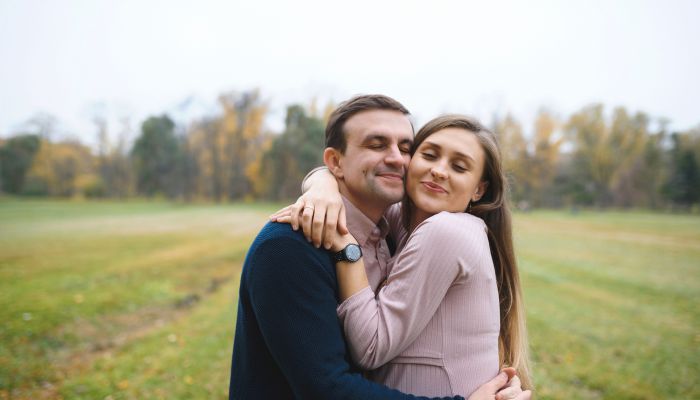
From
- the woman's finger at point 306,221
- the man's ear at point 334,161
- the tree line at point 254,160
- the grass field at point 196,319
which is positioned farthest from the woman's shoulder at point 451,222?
the tree line at point 254,160

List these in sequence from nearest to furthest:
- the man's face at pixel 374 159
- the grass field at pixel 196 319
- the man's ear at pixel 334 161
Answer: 1. the man's face at pixel 374 159
2. the man's ear at pixel 334 161
3. the grass field at pixel 196 319

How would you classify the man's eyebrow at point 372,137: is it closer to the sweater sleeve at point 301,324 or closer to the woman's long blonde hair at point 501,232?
the woman's long blonde hair at point 501,232

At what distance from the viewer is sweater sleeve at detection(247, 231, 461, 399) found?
1.74 m

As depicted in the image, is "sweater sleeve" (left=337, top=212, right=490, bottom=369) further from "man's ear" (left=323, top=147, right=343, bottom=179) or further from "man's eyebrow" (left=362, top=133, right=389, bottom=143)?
"man's ear" (left=323, top=147, right=343, bottom=179)

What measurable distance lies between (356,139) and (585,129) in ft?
195

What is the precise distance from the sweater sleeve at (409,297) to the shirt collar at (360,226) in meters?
0.43

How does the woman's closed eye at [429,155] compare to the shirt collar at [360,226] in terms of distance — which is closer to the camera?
the shirt collar at [360,226]

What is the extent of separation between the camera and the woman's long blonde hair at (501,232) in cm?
258

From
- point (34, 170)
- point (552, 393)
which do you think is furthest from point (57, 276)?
point (34, 170)

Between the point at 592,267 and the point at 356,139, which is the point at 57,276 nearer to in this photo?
the point at 356,139

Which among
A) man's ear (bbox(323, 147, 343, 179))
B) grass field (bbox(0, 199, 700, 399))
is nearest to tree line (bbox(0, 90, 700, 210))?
grass field (bbox(0, 199, 700, 399))

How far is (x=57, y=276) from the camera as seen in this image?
12250 mm

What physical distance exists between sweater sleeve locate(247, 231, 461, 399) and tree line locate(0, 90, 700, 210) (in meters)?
43.2

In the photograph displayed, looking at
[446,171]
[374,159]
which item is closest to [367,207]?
[374,159]
